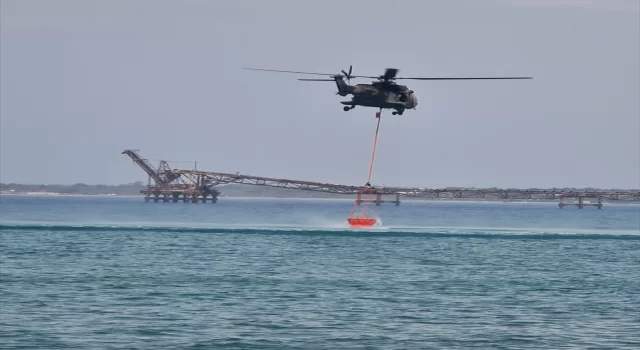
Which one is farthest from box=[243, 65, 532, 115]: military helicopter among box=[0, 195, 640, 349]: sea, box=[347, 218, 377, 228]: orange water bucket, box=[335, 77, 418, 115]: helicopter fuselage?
box=[347, 218, 377, 228]: orange water bucket

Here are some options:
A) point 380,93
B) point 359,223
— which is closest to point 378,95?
point 380,93

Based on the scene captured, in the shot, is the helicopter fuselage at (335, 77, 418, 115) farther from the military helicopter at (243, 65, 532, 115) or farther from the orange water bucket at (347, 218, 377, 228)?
the orange water bucket at (347, 218, 377, 228)

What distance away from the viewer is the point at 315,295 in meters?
43.8

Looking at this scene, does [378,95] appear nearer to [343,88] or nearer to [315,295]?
[343,88]

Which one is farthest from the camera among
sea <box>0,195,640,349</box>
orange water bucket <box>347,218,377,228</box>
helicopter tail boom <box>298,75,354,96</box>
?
orange water bucket <box>347,218,377,228</box>

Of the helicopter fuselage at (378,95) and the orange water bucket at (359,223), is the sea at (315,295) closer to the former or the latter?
the helicopter fuselage at (378,95)

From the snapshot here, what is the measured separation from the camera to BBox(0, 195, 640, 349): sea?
33000 mm

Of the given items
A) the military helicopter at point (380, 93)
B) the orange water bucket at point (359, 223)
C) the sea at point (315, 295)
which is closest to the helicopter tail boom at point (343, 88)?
Result: the military helicopter at point (380, 93)

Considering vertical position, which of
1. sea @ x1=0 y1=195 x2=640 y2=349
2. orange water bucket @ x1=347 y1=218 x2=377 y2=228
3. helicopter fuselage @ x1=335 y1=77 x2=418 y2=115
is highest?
helicopter fuselage @ x1=335 y1=77 x2=418 y2=115

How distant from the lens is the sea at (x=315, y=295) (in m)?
33.0

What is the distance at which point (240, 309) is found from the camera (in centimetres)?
3931

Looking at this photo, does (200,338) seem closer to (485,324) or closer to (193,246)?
(485,324)

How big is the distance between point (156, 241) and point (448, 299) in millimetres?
41199

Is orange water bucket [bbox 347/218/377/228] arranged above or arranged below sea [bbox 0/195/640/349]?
above
